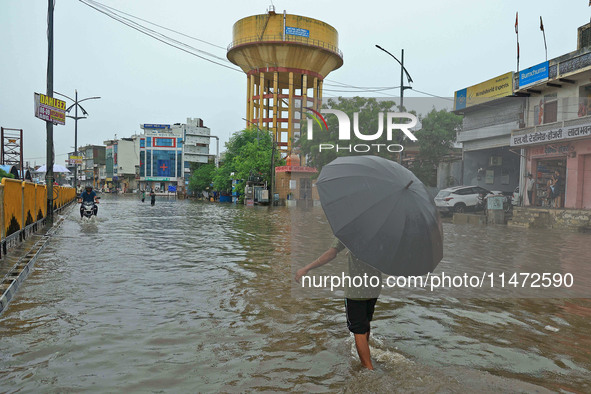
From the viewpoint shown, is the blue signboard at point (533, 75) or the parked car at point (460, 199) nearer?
the blue signboard at point (533, 75)

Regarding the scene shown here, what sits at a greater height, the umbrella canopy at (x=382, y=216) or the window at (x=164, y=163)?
the window at (x=164, y=163)

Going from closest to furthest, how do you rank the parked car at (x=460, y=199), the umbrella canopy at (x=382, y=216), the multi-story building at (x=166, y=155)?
1. the umbrella canopy at (x=382, y=216)
2. the parked car at (x=460, y=199)
3. the multi-story building at (x=166, y=155)

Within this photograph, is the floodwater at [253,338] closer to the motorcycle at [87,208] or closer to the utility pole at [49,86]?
the utility pole at [49,86]

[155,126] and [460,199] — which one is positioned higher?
[155,126]

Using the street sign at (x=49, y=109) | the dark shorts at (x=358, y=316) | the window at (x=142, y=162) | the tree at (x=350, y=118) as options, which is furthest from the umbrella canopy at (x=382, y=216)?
the window at (x=142, y=162)

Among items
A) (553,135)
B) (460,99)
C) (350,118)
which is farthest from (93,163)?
(553,135)

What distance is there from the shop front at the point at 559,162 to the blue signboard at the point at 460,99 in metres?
7.54

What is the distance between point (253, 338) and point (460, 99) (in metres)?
32.8

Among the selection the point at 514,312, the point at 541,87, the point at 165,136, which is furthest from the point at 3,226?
the point at 165,136

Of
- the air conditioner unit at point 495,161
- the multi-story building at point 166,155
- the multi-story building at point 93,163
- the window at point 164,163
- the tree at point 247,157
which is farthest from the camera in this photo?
the multi-story building at point 93,163

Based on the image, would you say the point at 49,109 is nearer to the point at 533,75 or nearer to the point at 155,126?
the point at 533,75

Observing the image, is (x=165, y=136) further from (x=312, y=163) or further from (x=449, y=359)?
(x=449, y=359)

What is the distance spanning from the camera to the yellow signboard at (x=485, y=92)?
2799cm

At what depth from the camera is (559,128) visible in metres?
22.5
